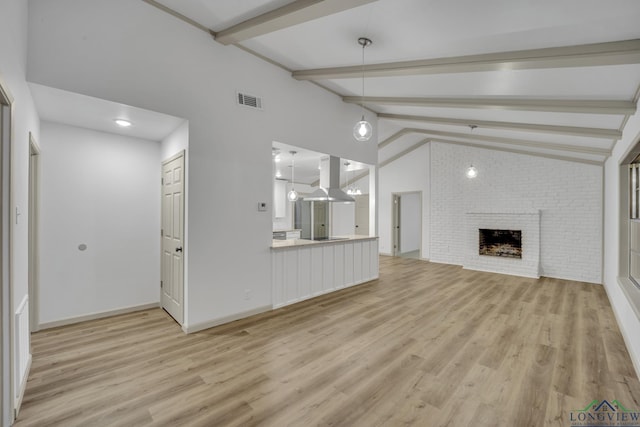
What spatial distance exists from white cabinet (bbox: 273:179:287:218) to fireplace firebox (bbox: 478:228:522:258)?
575cm

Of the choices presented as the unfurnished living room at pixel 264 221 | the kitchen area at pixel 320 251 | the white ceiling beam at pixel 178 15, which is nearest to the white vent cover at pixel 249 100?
the unfurnished living room at pixel 264 221

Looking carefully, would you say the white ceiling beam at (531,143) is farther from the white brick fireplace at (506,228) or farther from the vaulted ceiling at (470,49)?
the white brick fireplace at (506,228)

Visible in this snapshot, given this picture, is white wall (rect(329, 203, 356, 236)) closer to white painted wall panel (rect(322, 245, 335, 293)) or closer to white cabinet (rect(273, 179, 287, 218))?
white cabinet (rect(273, 179, 287, 218))

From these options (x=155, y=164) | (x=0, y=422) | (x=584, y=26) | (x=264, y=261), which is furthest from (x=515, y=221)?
(x=0, y=422)

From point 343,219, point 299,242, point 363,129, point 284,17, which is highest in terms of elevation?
point 284,17

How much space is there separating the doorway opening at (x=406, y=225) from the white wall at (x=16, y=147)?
8.59 m

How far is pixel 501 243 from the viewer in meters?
7.12

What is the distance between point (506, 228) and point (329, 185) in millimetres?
4826

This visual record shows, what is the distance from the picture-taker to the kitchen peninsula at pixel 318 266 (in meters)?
4.30

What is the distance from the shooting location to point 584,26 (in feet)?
7.07

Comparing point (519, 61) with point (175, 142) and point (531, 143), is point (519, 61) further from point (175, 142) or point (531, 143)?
point (175, 142)

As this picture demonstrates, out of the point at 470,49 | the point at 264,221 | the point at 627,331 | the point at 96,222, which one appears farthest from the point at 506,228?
the point at 96,222

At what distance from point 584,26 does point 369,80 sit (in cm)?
249

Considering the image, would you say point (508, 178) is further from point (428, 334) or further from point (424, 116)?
point (428, 334)
